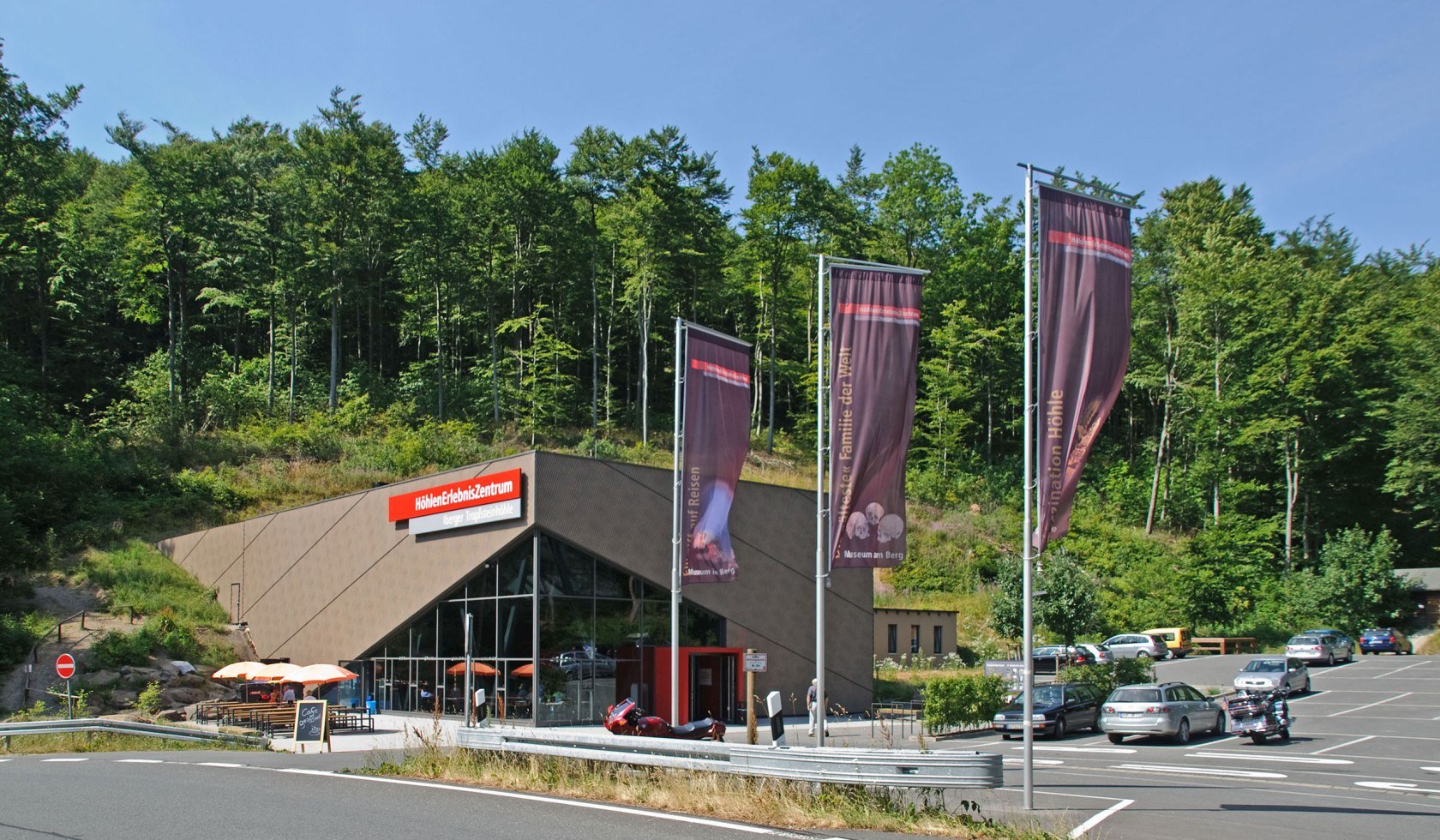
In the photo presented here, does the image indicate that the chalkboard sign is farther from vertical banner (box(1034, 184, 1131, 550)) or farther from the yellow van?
the yellow van

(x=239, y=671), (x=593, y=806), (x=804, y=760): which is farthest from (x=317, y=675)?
(x=804, y=760)

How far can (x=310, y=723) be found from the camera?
2331 cm

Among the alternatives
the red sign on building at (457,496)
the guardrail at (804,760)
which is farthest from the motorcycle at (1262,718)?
the red sign on building at (457,496)

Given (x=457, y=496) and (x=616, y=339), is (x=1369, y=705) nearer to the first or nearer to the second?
(x=457, y=496)

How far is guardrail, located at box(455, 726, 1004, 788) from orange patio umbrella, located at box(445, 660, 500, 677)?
1562 cm

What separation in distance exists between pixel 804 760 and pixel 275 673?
2448 centimetres

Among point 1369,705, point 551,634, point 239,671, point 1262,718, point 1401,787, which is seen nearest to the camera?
point 1401,787

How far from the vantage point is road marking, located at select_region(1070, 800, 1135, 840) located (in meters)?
11.4

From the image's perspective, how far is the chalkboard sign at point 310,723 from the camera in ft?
75.2

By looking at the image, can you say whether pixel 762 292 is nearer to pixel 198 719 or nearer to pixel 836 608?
pixel 836 608

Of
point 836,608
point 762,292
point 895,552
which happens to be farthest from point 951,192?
point 895,552

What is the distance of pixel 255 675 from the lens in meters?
31.5

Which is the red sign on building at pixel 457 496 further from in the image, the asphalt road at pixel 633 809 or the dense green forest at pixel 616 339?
the dense green forest at pixel 616 339

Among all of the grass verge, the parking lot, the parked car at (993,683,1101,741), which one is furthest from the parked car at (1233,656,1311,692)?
the grass verge
